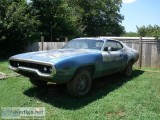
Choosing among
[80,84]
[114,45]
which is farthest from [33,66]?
[114,45]

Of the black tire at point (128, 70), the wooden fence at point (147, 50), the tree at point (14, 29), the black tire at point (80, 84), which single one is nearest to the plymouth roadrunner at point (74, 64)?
the black tire at point (80, 84)

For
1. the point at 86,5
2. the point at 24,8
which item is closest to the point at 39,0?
the point at 24,8

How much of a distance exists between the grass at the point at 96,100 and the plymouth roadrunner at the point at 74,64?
406 mm

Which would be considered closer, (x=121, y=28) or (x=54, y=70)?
(x=54, y=70)

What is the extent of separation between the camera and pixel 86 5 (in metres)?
48.1

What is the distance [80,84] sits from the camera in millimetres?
7293

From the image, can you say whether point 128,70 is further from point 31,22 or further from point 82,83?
point 31,22

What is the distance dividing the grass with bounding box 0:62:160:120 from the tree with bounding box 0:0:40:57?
9492 mm

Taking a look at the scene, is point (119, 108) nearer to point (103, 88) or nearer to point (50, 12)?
point (103, 88)

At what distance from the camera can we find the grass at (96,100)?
6.10 m

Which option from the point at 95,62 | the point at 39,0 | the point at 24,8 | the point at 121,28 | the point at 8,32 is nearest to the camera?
the point at 95,62

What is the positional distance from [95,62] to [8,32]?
11.9m

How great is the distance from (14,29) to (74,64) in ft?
40.9

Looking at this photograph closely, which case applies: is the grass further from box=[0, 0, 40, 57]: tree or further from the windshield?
box=[0, 0, 40, 57]: tree
